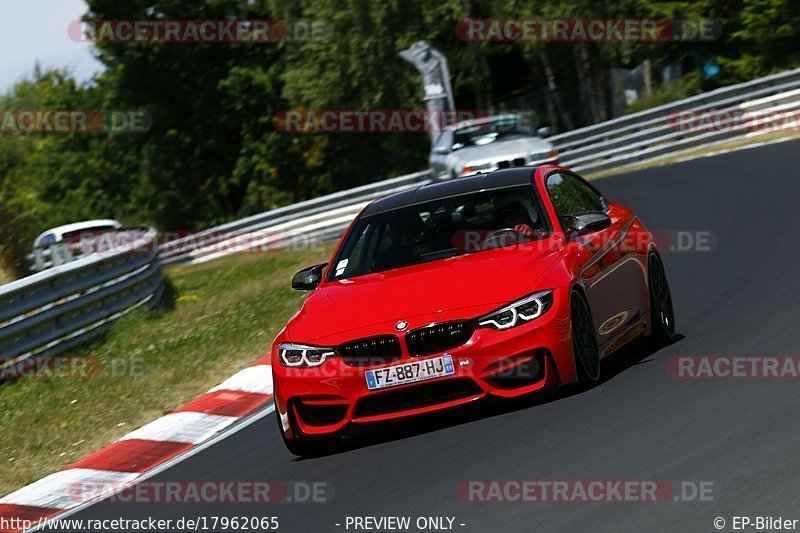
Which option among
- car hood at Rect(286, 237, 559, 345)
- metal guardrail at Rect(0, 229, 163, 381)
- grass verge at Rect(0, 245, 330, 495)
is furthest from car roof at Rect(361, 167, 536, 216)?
metal guardrail at Rect(0, 229, 163, 381)

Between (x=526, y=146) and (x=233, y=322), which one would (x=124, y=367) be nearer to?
(x=233, y=322)

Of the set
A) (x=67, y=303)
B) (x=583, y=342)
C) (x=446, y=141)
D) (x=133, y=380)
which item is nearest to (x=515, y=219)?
(x=583, y=342)

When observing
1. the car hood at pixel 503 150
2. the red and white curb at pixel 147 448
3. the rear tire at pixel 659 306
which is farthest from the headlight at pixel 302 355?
the car hood at pixel 503 150

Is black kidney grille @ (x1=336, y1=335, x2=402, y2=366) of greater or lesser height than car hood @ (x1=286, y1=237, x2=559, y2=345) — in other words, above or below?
below

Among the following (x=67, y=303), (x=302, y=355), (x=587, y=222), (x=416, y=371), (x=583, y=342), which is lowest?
(x=67, y=303)

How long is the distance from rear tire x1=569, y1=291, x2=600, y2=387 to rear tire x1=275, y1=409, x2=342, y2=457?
145 cm

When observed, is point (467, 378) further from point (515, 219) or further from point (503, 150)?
point (503, 150)

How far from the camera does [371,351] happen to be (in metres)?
7.84

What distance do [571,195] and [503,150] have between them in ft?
46.4

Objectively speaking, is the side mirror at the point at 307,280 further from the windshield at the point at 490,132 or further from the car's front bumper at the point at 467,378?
the windshield at the point at 490,132

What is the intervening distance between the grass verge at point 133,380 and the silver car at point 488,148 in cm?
582

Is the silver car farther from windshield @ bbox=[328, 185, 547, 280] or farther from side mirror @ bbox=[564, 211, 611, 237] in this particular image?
side mirror @ bbox=[564, 211, 611, 237]

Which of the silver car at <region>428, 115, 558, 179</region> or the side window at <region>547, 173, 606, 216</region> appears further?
the silver car at <region>428, 115, 558, 179</region>

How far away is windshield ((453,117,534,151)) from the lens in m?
24.7
